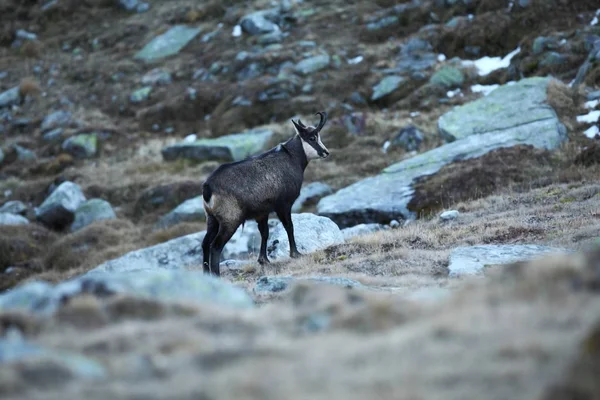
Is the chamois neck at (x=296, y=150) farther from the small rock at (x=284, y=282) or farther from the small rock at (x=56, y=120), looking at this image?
the small rock at (x=56, y=120)

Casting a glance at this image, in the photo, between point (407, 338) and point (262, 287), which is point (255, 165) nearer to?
point (262, 287)

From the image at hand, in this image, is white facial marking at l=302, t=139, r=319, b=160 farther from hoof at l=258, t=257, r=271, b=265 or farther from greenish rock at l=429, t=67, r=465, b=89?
greenish rock at l=429, t=67, r=465, b=89

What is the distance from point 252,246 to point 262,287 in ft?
36.0

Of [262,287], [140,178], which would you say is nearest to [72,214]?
[140,178]

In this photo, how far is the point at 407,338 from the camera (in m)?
5.70

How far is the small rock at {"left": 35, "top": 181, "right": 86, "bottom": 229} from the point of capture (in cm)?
2978

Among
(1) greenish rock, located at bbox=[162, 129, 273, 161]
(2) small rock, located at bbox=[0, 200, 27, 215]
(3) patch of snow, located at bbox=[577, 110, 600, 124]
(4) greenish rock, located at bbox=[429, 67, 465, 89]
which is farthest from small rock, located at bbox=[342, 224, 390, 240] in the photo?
(2) small rock, located at bbox=[0, 200, 27, 215]

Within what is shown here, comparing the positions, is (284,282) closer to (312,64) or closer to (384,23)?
(312,64)

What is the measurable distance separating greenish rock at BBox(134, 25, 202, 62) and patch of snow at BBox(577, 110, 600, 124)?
2772 cm

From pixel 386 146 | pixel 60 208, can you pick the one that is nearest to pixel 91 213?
pixel 60 208

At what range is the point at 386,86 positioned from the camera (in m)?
35.4

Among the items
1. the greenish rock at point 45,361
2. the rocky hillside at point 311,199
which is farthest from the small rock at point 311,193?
the greenish rock at point 45,361

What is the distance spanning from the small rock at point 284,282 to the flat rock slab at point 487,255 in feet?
5.56

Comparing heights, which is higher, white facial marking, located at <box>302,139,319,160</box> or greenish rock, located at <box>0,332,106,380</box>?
greenish rock, located at <box>0,332,106,380</box>
